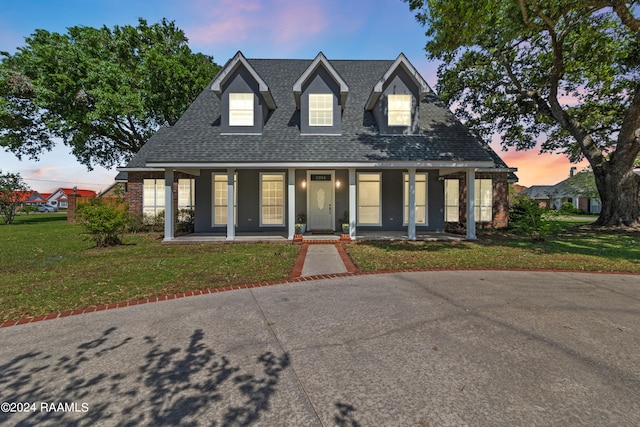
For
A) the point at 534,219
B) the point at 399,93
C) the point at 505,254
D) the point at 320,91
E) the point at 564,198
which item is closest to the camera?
the point at 505,254

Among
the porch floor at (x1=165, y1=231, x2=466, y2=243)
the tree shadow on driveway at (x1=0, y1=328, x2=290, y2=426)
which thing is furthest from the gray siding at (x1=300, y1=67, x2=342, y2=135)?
the tree shadow on driveway at (x1=0, y1=328, x2=290, y2=426)

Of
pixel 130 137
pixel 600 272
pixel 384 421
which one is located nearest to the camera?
pixel 384 421

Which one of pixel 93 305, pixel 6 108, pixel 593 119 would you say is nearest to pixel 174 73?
pixel 6 108

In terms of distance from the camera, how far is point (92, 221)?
10.2 metres

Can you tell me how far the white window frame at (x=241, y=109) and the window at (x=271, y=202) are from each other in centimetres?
290

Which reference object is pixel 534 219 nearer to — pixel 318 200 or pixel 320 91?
pixel 318 200

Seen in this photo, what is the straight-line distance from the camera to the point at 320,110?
42.6ft

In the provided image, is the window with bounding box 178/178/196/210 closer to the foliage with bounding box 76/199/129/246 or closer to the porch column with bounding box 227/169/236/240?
the foliage with bounding box 76/199/129/246

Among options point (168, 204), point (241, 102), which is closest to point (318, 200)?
point (241, 102)

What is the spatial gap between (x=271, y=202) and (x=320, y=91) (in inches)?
217

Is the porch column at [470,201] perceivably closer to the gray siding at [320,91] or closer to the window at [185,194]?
the gray siding at [320,91]

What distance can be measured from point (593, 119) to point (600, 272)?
15939 mm

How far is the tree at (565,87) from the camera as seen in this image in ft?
45.5

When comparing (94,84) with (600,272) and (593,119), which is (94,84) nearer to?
(600,272)
